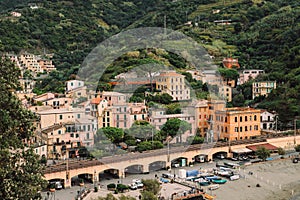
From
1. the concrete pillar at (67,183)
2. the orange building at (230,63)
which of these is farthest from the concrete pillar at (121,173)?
the orange building at (230,63)

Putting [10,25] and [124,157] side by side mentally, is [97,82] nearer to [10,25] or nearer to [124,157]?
[124,157]

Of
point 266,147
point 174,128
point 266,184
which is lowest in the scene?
point 266,184

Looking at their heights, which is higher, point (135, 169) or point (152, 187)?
point (152, 187)

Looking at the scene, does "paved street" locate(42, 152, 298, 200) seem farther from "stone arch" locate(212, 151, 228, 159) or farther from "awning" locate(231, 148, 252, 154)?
"awning" locate(231, 148, 252, 154)

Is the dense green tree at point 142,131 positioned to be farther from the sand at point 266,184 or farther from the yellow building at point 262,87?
the yellow building at point 262,87

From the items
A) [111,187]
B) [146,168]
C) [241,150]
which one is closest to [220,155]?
[241,150]

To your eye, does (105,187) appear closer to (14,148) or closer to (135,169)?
(135,169)

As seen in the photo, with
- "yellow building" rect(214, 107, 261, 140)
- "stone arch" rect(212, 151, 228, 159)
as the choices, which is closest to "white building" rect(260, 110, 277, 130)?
"yellow building" rect(214, 107, 261, 140)

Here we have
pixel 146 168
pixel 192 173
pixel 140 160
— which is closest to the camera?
pixel 192 173
